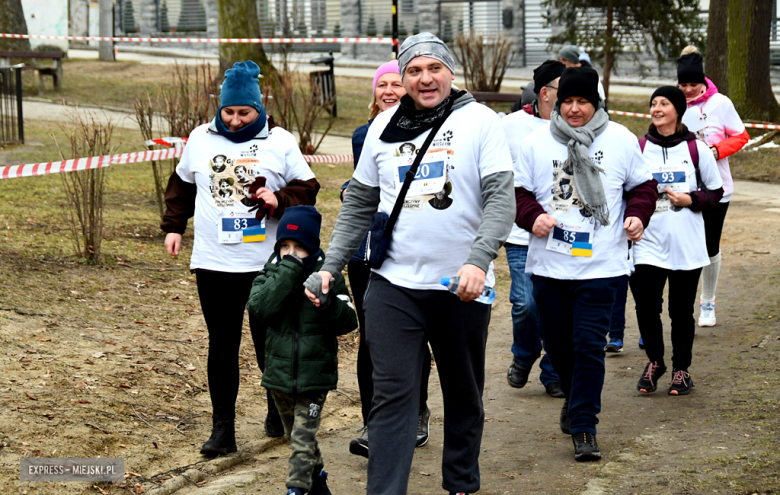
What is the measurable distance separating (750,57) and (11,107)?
503 inches

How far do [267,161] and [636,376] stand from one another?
3.13 m

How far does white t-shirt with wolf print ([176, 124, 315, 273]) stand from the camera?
475 centimetres

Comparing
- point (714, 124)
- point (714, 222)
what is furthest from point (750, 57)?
point (714, 222)

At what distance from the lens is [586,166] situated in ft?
15.5

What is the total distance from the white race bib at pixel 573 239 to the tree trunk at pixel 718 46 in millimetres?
14907

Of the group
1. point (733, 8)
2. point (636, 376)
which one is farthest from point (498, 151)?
point (733, 8)

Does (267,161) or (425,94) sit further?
(267,161)

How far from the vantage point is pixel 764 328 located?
747cm

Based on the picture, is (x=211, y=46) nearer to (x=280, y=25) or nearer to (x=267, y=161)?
(x=280, y=25)

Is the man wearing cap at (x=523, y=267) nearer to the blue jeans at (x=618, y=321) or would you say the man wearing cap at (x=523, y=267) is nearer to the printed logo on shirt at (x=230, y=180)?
the blue jeans at (x=618, y=321)

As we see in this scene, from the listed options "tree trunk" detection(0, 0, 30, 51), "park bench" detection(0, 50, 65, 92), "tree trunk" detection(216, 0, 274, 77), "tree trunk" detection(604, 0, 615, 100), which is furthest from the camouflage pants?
"tree trunk" detection(604, 0, 615, 100)

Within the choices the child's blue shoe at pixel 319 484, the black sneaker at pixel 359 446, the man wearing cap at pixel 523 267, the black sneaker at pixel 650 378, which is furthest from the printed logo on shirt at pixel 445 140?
the black sneaker at pixel 650 378

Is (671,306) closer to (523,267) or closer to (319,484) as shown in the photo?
(523,267)

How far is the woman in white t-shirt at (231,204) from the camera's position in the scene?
15.6 ft
